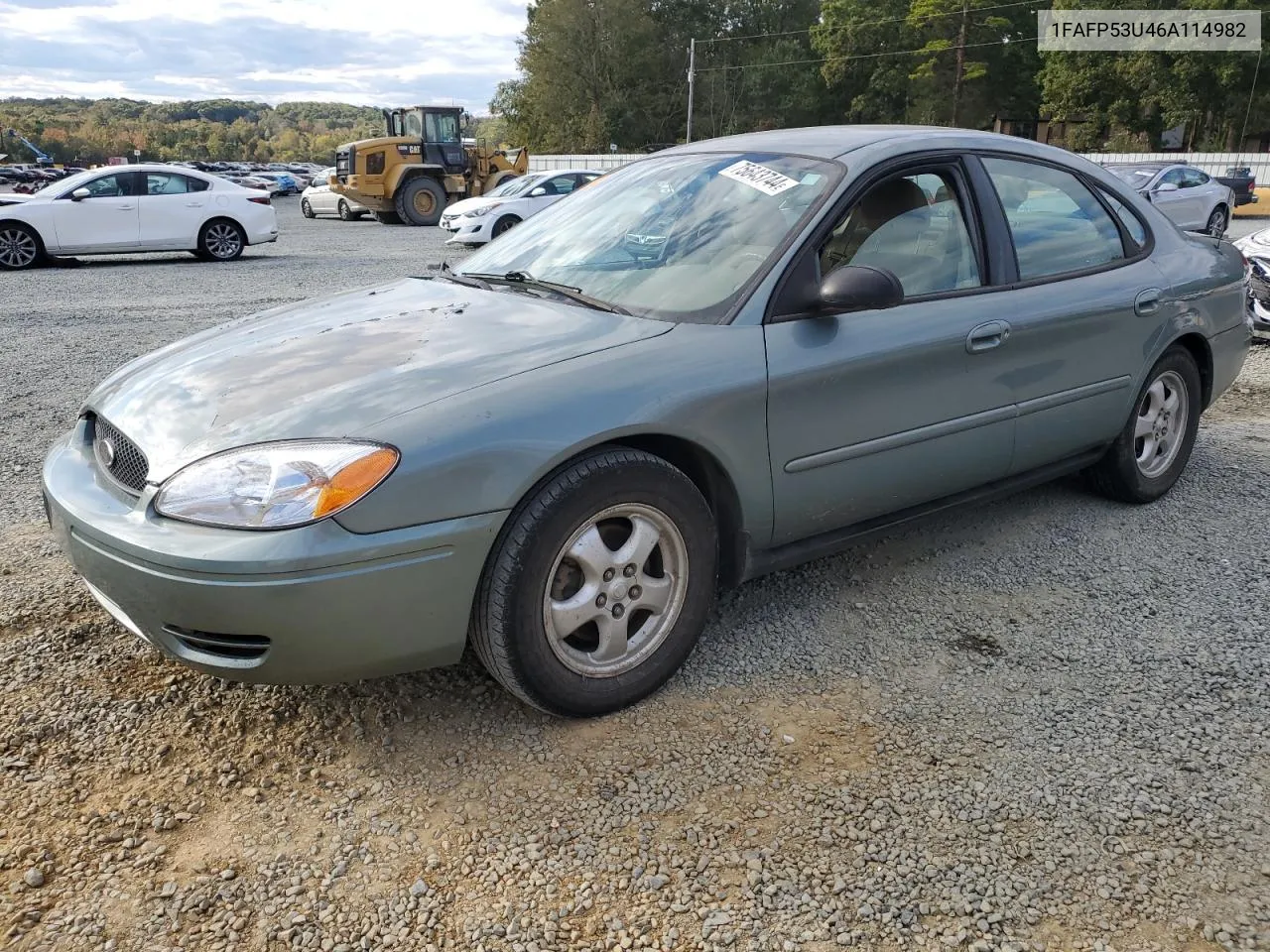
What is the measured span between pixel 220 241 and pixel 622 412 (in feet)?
47.6

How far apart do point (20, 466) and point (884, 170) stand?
13.8ft

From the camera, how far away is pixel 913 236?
3240mm

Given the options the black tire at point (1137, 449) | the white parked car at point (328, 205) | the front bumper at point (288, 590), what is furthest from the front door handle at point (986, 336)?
the white parked car at point (328, 205)

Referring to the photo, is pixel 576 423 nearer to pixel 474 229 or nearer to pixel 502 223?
pixel 474 229

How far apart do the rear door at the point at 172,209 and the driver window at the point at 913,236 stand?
1394 centimetres

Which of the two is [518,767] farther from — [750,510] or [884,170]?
[884,170]

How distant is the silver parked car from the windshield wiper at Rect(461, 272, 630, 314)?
1716cm

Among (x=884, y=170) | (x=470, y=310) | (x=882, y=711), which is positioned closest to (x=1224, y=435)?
(x=884, y=170)

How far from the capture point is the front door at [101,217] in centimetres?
1385

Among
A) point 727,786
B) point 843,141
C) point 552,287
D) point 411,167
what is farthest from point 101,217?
point 727,786

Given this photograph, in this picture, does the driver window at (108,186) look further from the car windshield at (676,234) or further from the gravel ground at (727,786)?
the car windshield at (676,234)

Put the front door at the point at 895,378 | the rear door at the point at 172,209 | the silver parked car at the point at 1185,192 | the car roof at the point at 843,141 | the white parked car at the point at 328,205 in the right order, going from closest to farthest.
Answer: the front door at the point at 895,378 < the car roof at the point at 843,141 < the rear door at the point at 172,209 < the silver parked car at the point at 1185,192 < the white parked car at the point at 328,205

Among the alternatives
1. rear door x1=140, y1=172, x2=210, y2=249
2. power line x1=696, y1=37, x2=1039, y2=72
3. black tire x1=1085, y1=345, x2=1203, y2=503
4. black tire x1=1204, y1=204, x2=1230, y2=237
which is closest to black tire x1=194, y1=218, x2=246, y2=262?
rear door x1=140, y1=172, x2=210, y2=249

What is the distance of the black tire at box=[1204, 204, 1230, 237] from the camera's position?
1822cm
